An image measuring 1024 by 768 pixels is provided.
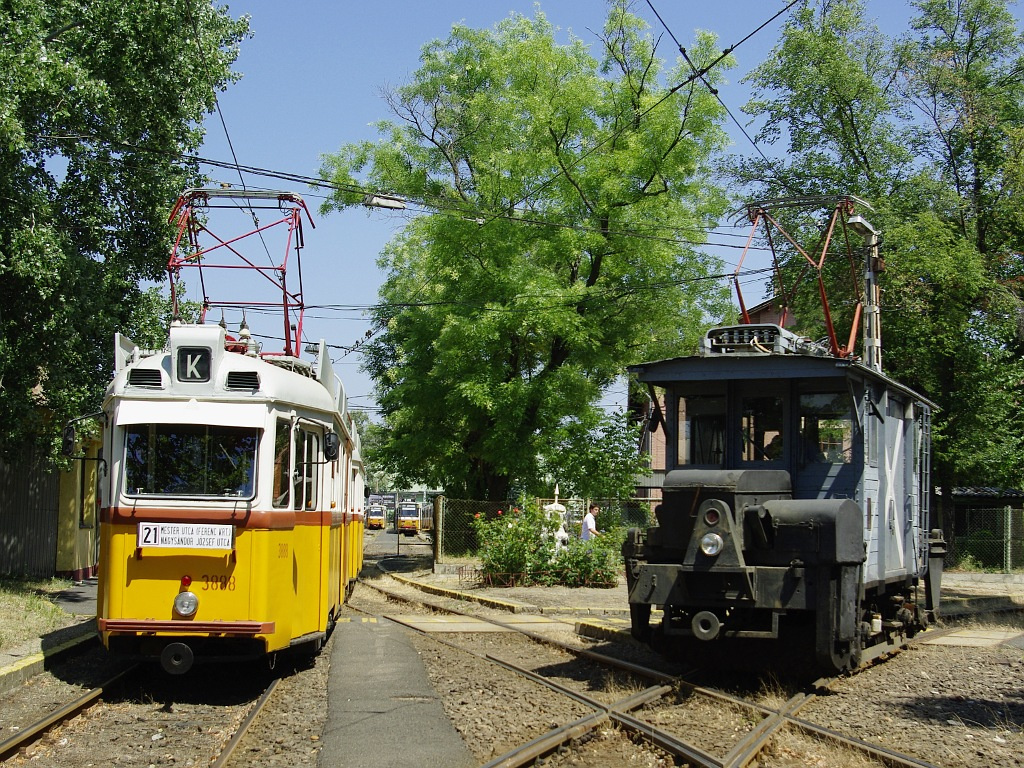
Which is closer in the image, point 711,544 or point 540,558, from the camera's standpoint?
point 711,544

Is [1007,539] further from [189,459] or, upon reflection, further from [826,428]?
[189,459]

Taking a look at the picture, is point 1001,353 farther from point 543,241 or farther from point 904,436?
point 904,436

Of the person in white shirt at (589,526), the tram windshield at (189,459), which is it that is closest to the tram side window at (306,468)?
the tram windshield at (189,459)

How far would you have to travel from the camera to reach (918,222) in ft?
82.0

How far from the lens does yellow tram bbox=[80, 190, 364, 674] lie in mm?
9297

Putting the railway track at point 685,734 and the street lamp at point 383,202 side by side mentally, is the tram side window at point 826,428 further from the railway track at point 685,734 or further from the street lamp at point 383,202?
the street lamp at point 383,202

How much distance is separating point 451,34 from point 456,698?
26.9 metres

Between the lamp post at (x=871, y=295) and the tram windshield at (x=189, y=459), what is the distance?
12121mm

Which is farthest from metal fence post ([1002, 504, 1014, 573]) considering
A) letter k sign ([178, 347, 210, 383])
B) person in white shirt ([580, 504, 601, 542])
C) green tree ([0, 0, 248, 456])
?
letter k sign ([178, 347, 210, 383])

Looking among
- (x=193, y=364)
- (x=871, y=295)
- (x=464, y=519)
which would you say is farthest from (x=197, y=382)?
(x=464, y=519)

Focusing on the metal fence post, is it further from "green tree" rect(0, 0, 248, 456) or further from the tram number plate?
the tram number plate

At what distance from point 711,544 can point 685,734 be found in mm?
1928

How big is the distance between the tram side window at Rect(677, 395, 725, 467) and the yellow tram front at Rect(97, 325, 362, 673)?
390 centimetres

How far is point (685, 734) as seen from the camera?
8.17 metres
